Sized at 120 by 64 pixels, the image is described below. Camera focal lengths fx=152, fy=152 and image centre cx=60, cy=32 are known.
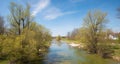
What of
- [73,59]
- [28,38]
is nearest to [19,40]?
[28,38]

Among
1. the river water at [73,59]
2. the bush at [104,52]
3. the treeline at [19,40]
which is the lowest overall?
the river water at [73,59]

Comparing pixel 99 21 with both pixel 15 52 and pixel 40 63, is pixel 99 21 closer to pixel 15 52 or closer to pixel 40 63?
pixel 40 63

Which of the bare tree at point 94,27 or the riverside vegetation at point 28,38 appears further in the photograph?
the bare tree at point 94,27

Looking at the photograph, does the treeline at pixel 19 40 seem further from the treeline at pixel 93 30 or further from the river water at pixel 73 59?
the treeline at pixel 93 30

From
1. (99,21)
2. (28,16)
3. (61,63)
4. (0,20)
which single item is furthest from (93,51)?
(0,20)

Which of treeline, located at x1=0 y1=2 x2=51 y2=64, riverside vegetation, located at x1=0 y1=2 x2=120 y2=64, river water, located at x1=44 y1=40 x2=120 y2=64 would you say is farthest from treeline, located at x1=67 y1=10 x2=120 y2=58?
treeline, located at x1=0 y1=2 x2=51 y2=64

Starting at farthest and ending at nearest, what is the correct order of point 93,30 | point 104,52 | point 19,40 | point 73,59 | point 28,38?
point 93,30 → point 104,52 → point 73,59 → point 28,38 → point 19,40

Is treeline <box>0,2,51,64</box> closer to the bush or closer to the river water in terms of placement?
the river water

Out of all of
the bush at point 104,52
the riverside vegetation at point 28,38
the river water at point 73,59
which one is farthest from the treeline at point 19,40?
the bush at point 104,52

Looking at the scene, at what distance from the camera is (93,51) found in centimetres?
4150

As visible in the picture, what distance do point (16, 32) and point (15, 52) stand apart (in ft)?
28.3

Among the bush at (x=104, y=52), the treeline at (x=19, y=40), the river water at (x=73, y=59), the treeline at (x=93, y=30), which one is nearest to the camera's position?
the treeline at (x=19, y=40)

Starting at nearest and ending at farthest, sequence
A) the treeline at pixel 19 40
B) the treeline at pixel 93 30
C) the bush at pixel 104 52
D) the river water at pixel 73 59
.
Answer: the treeline at pixel 19 40
the river water at pixel 73 59
the bush at pixel 104 52
the treeline at pixel 93 30

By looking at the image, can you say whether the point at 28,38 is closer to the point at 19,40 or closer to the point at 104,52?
the point at 19,40
